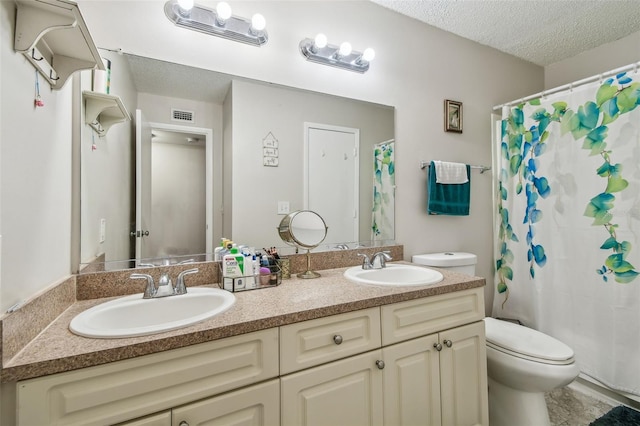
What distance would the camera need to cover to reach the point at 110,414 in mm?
722

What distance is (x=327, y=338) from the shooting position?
101cm

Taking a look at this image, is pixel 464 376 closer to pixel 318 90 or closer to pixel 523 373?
pixel 523 373

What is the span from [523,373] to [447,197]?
1.05 metres

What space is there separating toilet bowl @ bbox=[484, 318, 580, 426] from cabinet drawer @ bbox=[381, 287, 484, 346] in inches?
10.4

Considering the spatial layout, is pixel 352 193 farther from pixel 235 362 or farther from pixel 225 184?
pixel 235 362

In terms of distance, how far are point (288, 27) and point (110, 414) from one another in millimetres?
1691

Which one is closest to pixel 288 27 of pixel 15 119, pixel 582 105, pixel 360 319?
pixel 15 119

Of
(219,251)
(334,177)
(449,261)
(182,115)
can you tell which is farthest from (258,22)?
(449,261)

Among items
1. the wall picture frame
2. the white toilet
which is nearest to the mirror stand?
the white toilet

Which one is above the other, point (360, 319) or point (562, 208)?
point (562, 208)

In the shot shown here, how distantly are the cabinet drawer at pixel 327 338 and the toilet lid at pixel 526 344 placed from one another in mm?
781

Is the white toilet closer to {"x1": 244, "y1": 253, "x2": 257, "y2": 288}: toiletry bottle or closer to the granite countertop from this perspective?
the granite countertop

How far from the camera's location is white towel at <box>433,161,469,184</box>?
1931 mm

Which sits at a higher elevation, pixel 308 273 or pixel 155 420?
pixel 308 273
